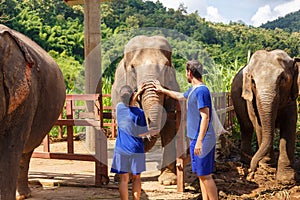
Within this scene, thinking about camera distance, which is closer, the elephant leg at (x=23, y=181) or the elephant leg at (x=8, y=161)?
the elephant leg at (x=8, y=161)

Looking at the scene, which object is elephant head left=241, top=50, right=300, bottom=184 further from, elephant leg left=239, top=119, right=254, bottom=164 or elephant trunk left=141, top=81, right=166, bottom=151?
elephant trunk left=141, top=81, right=166, bottom=151

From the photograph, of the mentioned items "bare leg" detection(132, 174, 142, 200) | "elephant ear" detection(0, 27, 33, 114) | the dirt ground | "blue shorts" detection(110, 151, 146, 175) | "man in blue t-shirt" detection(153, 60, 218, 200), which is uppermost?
"elephant ear" detection(0, 27, 33, 114)

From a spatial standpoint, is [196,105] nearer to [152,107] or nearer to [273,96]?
[152,107]

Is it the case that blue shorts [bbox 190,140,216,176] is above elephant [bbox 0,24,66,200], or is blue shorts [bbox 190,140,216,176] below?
below

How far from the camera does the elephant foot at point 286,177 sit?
18.5 feet

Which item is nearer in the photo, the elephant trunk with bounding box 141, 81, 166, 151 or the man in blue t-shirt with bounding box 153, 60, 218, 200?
the man in blue t-shirt with bounding box 153, 60, 218, 200

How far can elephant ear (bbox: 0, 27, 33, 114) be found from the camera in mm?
3002

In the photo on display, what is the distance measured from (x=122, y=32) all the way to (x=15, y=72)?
30.4 meters

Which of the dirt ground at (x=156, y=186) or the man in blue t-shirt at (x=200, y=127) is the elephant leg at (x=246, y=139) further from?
the man in blue t-shirt at (x=200, y=127)

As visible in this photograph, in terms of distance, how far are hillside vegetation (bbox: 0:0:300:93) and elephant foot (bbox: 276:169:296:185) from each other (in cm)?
1554

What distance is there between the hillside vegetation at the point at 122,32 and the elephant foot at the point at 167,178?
50.3 feet

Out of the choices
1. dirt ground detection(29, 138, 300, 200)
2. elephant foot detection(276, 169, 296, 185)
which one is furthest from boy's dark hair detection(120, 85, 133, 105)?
elephant foot detection(276, 169, 296, 185)

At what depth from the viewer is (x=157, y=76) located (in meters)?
5.14

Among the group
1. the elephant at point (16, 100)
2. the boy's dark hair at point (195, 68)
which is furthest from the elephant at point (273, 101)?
the elephant at point (16, 100)
